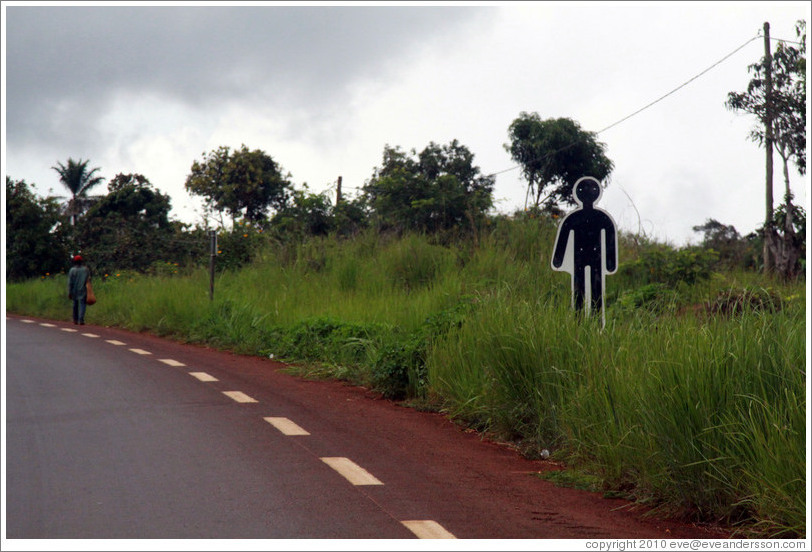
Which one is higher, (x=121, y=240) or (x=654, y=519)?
(x=121, y=240)

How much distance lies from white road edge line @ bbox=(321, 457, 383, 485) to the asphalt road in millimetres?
19

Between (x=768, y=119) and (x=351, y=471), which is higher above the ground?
(x=768, y=119)

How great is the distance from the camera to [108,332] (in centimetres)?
1925

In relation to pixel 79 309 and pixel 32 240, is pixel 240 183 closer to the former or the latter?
pixel 32 240

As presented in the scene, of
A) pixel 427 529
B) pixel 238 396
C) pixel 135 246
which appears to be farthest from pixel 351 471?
pixel 135 246

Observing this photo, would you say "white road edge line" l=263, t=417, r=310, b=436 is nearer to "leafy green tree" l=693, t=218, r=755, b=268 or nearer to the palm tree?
"leafy green tree" l=693, t=218, r=755, b=268

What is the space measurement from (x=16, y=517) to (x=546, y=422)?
3834 millimetres

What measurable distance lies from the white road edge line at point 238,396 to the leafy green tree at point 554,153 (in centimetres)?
2508

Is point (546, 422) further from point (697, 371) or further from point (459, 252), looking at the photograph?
point (459, 252)

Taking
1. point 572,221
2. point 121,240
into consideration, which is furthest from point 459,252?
point 121,240

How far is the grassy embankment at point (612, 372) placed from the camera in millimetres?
4812

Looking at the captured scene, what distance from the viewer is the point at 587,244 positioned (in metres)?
9.60

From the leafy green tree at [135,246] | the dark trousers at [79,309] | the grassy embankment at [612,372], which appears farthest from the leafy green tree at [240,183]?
the grassy embankment at [612,372]

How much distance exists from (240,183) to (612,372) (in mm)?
43317
